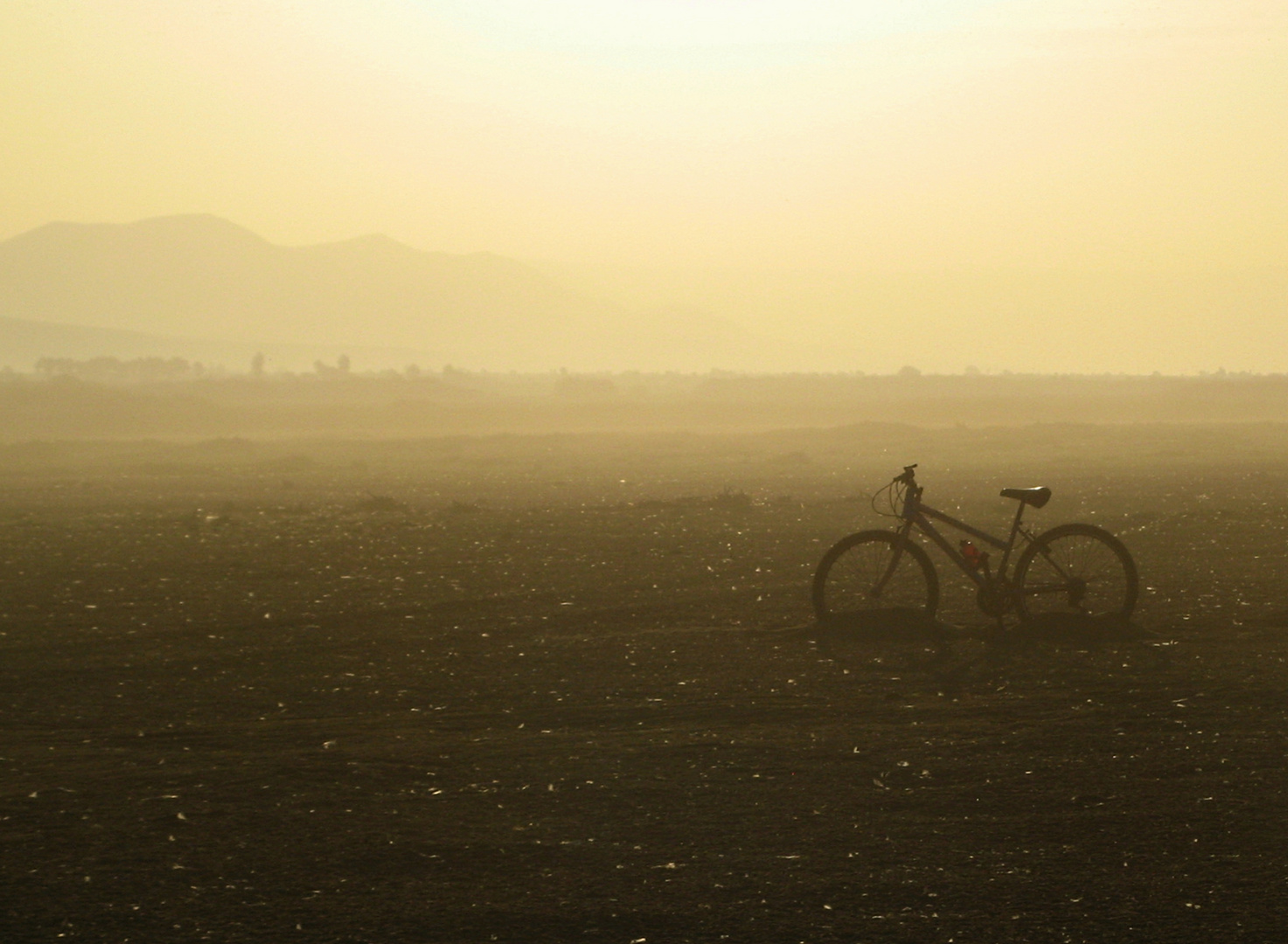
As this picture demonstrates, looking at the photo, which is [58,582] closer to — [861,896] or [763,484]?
[861,896]

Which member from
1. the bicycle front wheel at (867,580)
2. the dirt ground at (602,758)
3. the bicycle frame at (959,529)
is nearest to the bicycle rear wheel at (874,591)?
the bicycle front wheel at (867,580)

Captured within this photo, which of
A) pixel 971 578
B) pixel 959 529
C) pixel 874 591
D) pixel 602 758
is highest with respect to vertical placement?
pixel 959 529

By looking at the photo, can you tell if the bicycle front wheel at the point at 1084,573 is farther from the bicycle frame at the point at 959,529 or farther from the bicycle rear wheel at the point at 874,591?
the bicycle rear wheel at the point at 874,591

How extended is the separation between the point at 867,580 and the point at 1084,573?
1631mm

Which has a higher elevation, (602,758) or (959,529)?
(959,529)

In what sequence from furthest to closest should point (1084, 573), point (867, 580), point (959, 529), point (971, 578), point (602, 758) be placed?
point (867, 580) < point (1084, 573) < point (971, 578) < point (959, 529) < point (602, 758)

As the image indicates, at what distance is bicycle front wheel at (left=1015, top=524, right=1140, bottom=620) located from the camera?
1115 centimetres

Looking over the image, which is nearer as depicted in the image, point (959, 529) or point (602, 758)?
point (602, 758)

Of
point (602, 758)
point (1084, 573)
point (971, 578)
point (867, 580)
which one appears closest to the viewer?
point (602, 758)

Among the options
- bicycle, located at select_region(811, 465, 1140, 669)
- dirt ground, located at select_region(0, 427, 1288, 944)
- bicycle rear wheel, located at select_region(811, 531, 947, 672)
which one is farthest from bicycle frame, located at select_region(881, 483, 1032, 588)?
dirt ground, located at select_region(0, 427, 1288, 944)

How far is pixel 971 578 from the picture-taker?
11141mm

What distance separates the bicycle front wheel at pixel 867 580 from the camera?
1125 cm

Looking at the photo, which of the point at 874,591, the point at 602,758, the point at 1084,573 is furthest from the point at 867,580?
the point at 602,758

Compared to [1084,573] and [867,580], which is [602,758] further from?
[1084,573]
